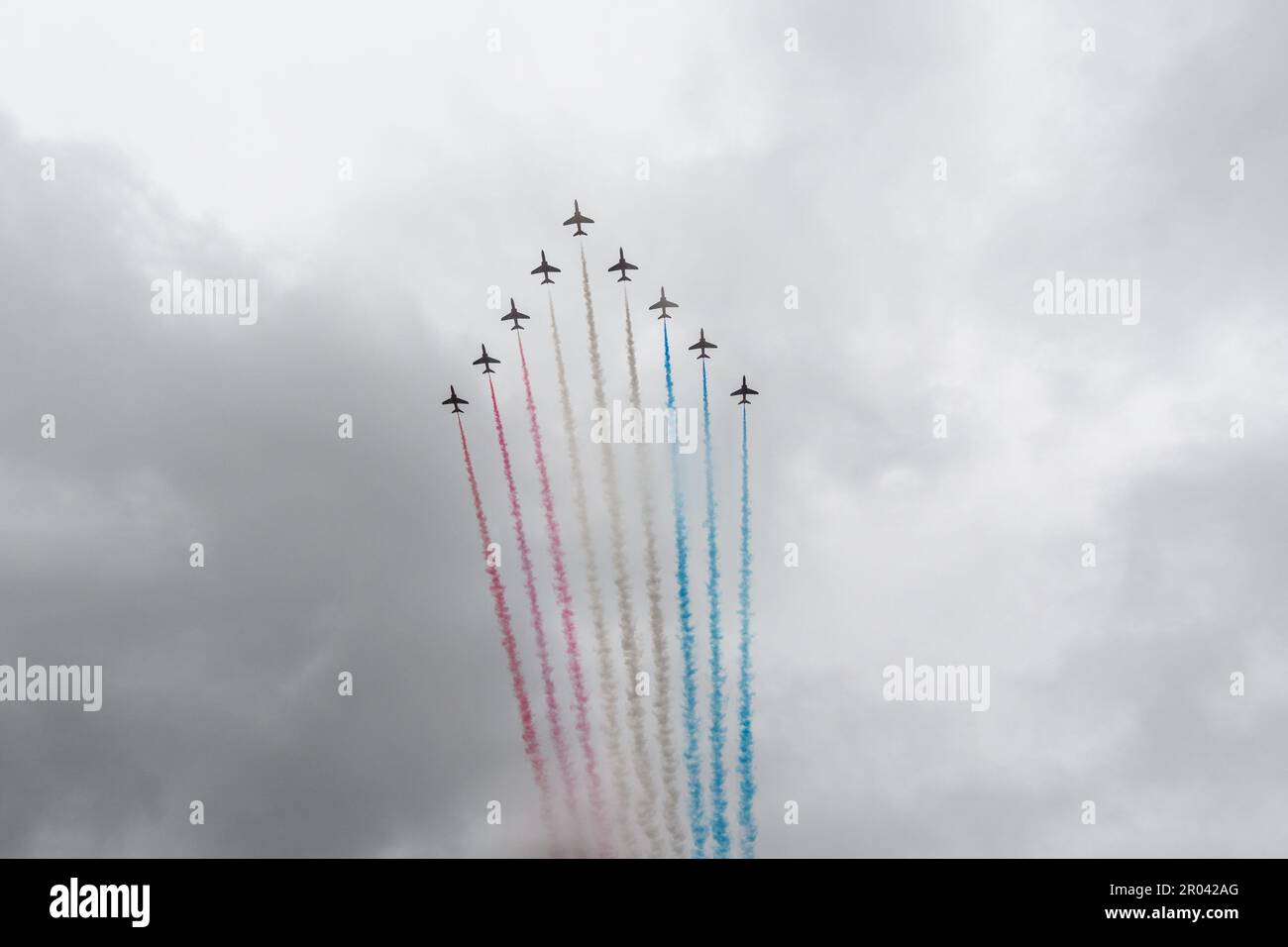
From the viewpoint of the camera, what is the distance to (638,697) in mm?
107688
